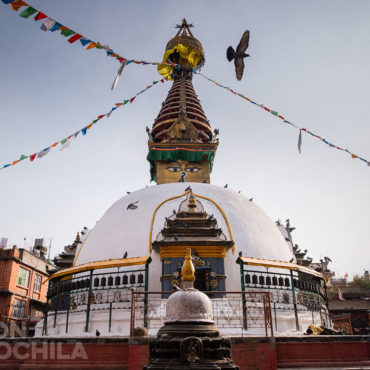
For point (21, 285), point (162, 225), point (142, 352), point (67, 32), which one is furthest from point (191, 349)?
point (21, 285)

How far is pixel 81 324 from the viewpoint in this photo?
10.3m

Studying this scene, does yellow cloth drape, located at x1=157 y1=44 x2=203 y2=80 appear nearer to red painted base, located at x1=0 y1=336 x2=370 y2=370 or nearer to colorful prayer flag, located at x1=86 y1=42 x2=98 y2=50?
colorful prayer flag, located at x1=86 y1=42 x2=98 y2=50

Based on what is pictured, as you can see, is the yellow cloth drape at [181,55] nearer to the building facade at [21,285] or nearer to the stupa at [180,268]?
the stupa at [180,268]

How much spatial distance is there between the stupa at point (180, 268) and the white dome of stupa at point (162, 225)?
0.12ft

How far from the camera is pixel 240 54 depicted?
1471 centimetres

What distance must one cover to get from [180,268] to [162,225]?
6.89 ft

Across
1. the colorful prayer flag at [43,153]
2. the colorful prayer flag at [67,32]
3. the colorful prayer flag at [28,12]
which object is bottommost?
the colorful prayer flag at [43,153]

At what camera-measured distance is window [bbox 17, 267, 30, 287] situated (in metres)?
24.0

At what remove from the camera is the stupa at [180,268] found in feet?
31.5

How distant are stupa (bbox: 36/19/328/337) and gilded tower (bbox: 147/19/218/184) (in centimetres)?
527

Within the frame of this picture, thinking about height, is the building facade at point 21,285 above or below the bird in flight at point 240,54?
below

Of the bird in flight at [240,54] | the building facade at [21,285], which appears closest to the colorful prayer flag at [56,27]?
the bird in flight at [240,54]

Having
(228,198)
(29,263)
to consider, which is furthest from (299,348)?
(29,263)

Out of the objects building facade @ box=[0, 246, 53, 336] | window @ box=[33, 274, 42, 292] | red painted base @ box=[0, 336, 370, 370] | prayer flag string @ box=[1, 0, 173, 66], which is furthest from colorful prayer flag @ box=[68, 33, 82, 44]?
window @ box=[33, 274, 42, 292]
